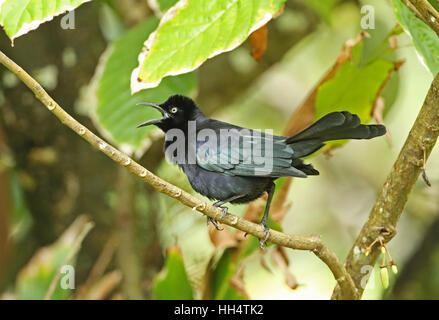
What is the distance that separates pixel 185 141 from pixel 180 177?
0.95 meters

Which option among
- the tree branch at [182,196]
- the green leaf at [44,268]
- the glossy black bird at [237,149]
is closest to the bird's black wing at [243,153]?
the glossy black bird at [237,149]

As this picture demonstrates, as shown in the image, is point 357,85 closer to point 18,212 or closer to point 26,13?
point 26,13

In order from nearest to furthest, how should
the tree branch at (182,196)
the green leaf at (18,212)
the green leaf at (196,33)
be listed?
the tree branch at (182,196) → the green leaf at (196,33) → the green leaf at (18,212)

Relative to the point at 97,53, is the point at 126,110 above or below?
below

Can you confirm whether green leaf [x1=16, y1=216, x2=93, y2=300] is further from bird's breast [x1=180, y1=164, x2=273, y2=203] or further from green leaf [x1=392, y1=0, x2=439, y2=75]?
green leaf [x1=392, y1=0, x2=439, y2=75]

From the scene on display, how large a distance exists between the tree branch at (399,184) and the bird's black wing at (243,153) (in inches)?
16.1

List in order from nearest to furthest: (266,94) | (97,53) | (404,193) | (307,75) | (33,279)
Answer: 1. (404,193)
2. (33,279)
3. (97,53)
4. (266,94)
5. (307,75)

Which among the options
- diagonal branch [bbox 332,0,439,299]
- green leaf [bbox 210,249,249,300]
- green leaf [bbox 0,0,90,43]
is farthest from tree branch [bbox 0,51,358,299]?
green leaf [bbox 210,249,249,300]

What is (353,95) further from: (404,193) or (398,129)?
(398,129)

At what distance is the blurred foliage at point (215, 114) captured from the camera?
2637 mm

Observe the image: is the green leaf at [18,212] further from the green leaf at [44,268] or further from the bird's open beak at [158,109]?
the bird's open beak at [158,109]

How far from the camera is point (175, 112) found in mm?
3031

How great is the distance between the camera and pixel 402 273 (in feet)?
13.6

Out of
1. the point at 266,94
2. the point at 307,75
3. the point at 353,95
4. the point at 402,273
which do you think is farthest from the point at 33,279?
the point at 307,75
